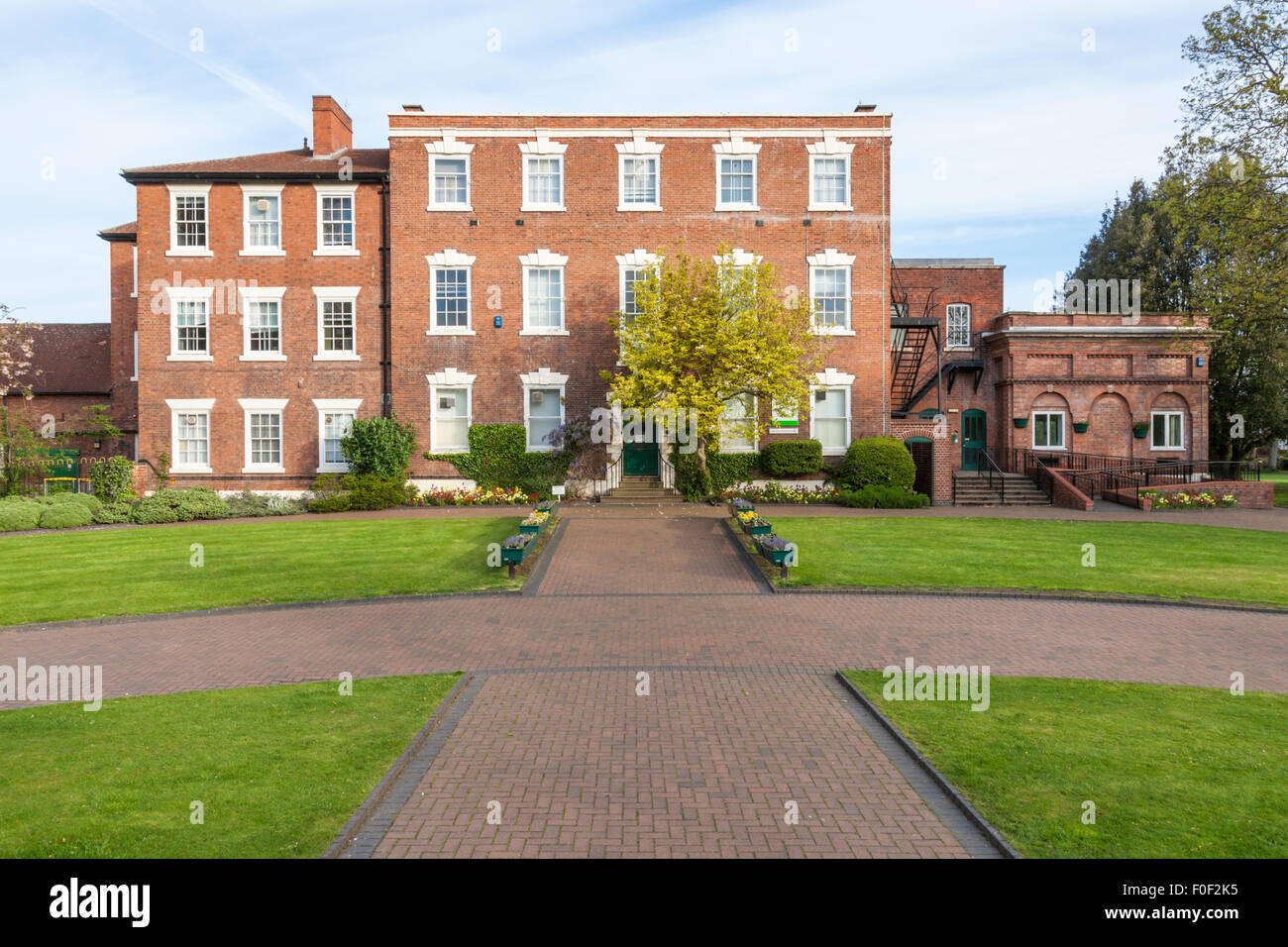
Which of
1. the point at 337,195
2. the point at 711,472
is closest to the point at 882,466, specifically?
the point at 711,472

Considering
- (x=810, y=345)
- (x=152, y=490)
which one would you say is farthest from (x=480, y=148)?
(x=152, y=490)

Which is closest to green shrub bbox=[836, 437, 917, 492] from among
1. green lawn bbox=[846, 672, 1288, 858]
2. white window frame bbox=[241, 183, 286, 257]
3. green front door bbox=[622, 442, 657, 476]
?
green front door bbox=[622, 442, 657, 476]

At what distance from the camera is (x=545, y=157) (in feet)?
88.2

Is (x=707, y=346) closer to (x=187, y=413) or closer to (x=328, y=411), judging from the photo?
(x=328, y=411)

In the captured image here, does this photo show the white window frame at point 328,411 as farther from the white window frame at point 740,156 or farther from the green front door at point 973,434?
the green front door at point 973,434

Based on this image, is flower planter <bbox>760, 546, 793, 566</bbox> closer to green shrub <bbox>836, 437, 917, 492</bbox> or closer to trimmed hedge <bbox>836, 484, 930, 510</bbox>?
trimmed hedge <bbox>836, 484, 930, 510</bbox>

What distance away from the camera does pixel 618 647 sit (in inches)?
393

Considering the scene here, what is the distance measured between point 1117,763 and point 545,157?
25.7 metres

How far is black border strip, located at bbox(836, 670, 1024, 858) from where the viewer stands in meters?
4.99

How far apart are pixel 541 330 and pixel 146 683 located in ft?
64.6

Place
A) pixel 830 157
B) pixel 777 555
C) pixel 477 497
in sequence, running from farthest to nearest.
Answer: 1. pixel 830 157
2. pixel 477 497
3. pixel 777 555

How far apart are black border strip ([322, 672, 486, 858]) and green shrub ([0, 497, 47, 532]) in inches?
828

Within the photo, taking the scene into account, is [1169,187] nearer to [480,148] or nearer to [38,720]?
[480,148]

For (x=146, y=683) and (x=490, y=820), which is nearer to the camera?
(x=490, y=820)
